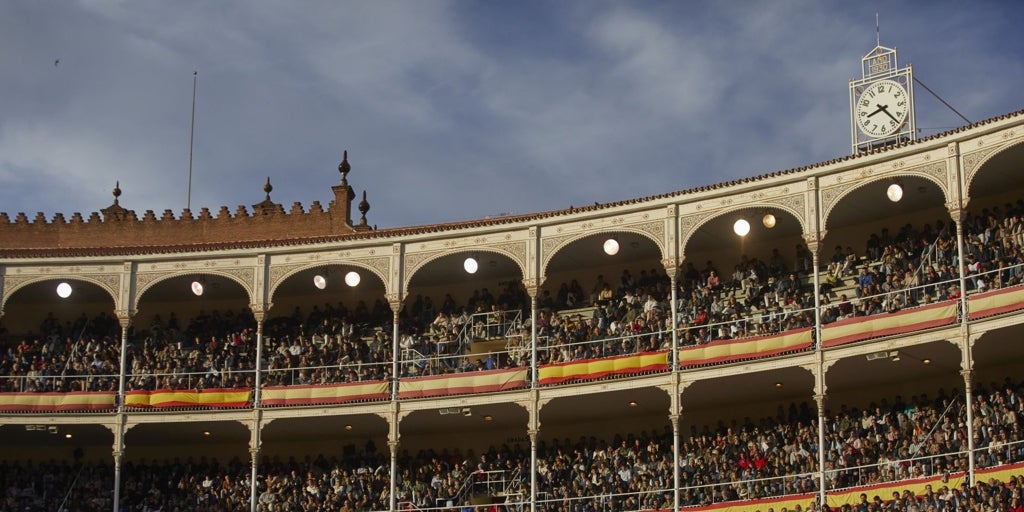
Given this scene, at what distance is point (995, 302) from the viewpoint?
37812 millimetres

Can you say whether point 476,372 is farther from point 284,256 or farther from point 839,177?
point 839,177

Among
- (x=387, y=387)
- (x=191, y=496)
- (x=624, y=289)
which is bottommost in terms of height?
(x=191, y=496)

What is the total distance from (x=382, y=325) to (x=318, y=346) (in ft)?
6.90

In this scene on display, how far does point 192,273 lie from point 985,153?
78.8ft

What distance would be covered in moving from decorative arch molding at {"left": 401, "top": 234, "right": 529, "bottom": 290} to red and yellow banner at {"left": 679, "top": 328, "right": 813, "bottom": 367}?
5.73 meters

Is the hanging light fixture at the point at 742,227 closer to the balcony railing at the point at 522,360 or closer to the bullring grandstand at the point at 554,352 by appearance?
the bullring grandstand at the point at 554,352

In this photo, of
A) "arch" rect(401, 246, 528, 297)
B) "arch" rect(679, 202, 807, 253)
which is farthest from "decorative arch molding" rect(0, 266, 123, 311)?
"arch" rect(679, 202, 807, 253)

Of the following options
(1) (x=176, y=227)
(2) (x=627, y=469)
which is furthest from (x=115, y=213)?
(2) (x=627, y=469)

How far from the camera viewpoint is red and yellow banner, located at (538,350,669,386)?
1695 inches

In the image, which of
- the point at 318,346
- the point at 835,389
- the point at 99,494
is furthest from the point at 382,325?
the point at 835,389

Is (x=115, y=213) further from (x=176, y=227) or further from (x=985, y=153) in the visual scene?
(x=985, y=153)

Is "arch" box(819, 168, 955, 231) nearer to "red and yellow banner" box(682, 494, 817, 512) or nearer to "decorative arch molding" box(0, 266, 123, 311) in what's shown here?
"red and yellow banner" box(682, 494, 817, 512)

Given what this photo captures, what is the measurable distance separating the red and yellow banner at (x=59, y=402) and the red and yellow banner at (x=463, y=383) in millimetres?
9236

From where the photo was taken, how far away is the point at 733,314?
43.5 m
